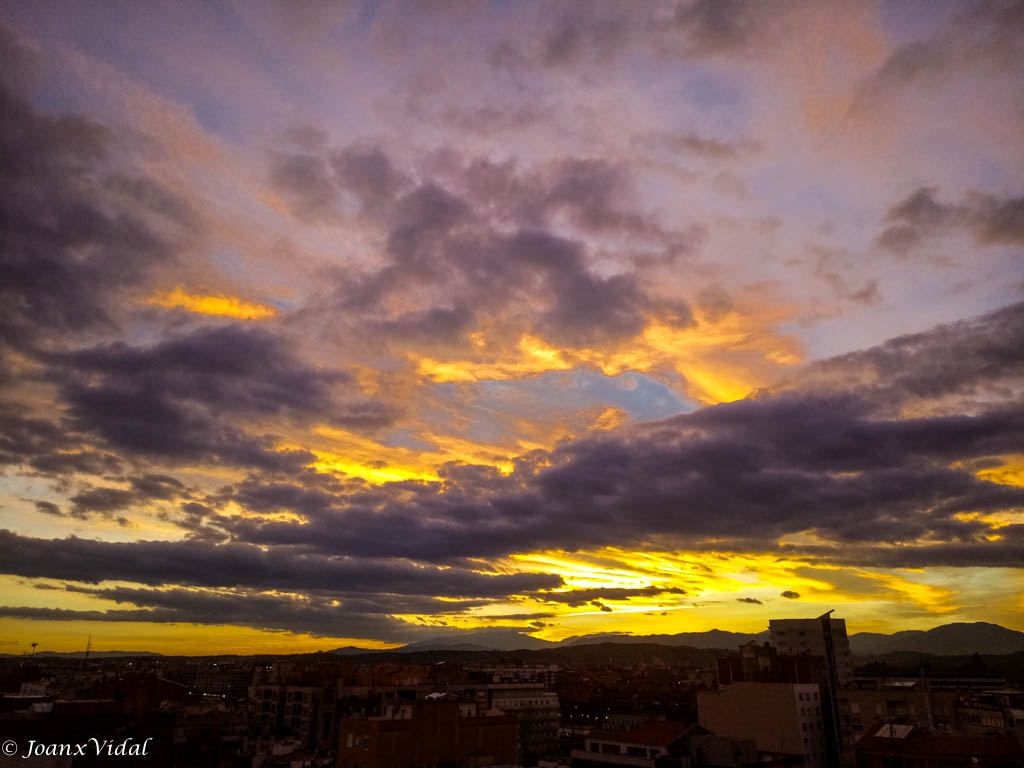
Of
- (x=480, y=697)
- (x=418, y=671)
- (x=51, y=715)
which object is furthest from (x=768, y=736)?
(x=51, y=715)

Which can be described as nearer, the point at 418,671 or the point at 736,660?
the point at 736,660

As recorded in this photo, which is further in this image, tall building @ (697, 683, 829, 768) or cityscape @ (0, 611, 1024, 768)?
A: tall building @ (697, 683, 829, 768)

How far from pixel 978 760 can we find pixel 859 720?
134ft

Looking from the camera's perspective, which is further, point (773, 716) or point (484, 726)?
point (773, 716)

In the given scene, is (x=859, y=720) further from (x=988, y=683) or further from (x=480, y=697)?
(x=988, y=683)

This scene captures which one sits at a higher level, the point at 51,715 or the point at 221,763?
the point at 51,715

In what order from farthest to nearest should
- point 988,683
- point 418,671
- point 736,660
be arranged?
point 988,683
point 418,671
point 736,660

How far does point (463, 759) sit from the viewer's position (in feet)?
330

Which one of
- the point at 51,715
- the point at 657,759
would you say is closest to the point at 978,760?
the point at 657,759

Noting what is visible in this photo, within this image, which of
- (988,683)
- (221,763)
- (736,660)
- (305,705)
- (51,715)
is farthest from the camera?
(988,683)

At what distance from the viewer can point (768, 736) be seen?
413ft

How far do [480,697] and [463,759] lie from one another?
169 feet

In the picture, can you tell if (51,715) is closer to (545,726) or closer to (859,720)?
(545,726)

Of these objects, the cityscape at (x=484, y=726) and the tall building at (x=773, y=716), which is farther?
the tall building at (x=773, y=716)
